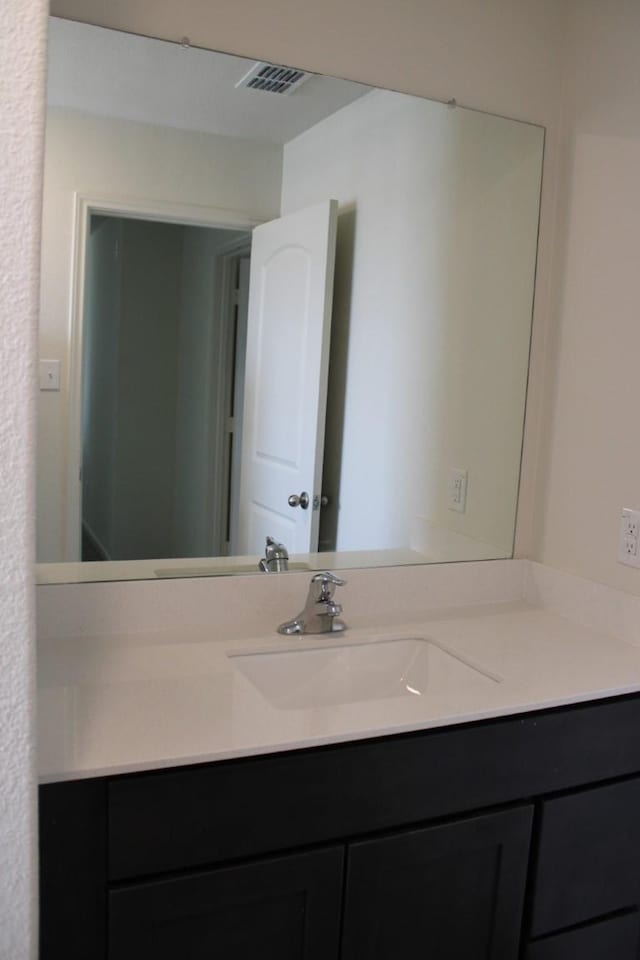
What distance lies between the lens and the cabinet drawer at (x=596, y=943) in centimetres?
147

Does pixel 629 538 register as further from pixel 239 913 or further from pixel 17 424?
pixel 17 424

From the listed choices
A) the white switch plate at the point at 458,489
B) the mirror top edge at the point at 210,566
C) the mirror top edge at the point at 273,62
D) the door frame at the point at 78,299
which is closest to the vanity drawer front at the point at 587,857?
the mirror top edge at the point at 210,566

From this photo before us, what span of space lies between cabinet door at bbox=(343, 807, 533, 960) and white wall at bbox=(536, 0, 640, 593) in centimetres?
64

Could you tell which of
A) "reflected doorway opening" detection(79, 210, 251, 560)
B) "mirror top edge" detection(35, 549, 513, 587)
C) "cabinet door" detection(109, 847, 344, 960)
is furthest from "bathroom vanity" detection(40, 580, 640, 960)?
"reflected doorway opening" detection(79, 210, 251, 560)

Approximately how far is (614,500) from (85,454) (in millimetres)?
1098

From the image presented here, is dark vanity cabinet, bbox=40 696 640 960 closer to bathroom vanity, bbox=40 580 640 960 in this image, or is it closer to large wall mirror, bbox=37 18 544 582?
bathroom vanity, bbox=40 580 640 960

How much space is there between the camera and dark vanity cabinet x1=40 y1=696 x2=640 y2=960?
1101mm

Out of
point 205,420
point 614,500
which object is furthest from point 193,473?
point 614,500

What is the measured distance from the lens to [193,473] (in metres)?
1.72

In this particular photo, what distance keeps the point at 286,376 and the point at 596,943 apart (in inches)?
50.0

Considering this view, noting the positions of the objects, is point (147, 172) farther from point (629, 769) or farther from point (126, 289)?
point (629, 769)

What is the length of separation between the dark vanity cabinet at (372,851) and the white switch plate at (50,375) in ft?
2.55

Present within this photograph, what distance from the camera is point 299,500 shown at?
6.01ft

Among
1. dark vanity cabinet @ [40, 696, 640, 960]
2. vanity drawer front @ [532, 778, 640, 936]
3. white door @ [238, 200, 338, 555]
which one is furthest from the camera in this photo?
white door @ [238, 200, 338, 555]
